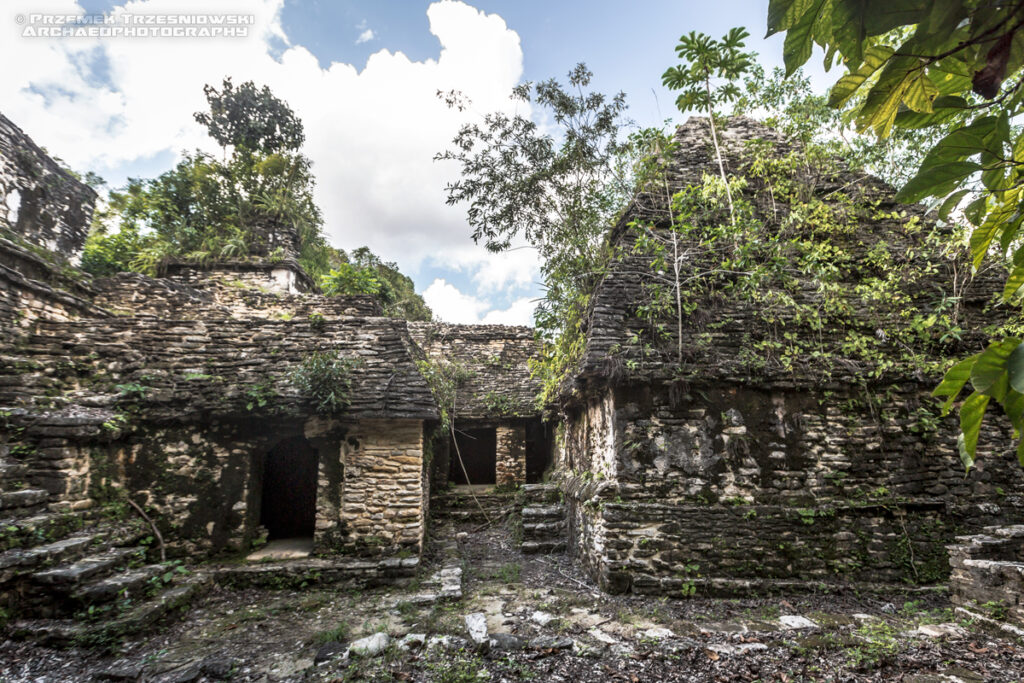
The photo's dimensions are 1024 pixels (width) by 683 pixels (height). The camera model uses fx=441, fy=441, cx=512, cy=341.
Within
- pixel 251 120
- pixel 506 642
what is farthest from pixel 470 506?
pixel 251 120

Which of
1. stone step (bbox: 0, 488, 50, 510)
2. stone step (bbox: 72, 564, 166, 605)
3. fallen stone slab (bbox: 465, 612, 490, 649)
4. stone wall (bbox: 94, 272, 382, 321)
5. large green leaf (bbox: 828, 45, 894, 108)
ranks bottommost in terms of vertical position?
fallen stone slab (bbox: 465, 612, 490, 649)

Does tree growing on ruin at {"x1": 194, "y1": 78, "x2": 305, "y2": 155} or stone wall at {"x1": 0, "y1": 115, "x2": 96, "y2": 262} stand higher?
tree growing on ruin at {"x1": 194, "y1": 78, "x2": 305, "y2": 155}

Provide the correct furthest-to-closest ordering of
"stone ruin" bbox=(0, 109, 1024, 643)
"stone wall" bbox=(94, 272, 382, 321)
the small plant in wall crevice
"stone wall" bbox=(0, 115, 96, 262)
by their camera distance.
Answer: "stone wall" bbox=(94, 272, 382, 321) < "stone wall" bbox=(0, 115, 96, 262) < the small plant in wall crevice < "stone ruin" bbox=(0, 109, 1024, 643)

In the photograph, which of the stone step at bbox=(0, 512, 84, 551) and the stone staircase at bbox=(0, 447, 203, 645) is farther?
the stone step at bbox=(0, 512, 84, 551)

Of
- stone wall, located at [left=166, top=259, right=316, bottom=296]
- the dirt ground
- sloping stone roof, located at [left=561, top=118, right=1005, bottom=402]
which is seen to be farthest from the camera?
stone wall, located at [left=166, top=259, right=316, bottom=296]

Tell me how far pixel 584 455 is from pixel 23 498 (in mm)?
7608

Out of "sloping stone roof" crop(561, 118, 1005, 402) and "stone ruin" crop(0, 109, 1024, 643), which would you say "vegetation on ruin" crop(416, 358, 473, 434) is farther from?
"sloping stone roof" crop(561, 118, 1005, 402)

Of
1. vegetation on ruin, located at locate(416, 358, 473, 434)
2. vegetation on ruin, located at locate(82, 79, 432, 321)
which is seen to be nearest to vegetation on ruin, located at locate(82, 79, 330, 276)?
vegetation on ruin, located at locate(82, 79, 432, 321)

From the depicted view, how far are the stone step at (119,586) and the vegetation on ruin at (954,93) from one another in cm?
703

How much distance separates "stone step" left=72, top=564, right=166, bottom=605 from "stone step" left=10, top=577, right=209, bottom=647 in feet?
0.63

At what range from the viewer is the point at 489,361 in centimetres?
1486

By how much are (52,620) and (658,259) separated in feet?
27.6

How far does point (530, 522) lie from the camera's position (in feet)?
29.6

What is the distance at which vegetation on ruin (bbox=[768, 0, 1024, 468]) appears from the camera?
75 centimetres
